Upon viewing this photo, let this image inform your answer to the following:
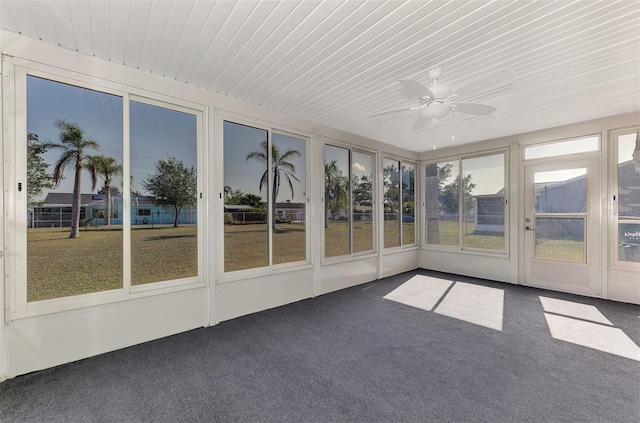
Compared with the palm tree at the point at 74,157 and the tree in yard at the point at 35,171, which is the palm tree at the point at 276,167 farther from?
the tree in yard at the point at 35,171

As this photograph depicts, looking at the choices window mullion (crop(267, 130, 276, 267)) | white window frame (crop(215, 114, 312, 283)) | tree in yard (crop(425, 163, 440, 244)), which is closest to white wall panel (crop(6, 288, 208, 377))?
white window frame (crop(215, 114, 312, 283))

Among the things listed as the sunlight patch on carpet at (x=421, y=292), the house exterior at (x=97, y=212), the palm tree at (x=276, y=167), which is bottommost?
the sunlight patch on carpet at (x=421, y=292)

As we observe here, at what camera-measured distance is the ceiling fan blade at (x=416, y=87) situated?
7.47 feet

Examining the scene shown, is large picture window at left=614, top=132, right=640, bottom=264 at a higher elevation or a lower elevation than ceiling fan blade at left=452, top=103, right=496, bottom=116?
lower

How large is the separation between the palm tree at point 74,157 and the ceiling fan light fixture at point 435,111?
338cm

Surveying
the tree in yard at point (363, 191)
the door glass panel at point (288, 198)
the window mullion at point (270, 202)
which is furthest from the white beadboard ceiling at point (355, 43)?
the tree in yard at point (363, 191)

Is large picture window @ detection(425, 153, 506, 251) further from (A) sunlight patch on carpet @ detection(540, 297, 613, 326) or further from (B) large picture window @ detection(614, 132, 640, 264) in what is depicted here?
(B) large picture window @ detection(614, 132, 640, 264)

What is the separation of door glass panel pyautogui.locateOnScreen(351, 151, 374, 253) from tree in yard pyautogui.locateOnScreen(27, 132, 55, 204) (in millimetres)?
4084

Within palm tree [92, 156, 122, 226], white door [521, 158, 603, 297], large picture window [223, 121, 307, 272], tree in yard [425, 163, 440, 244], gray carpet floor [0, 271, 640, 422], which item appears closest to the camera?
gray carpet floor [0, 271, 640, 422]

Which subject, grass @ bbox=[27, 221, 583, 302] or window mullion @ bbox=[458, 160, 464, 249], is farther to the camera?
window mullion @ bbox=[458, 160, 464, 249]

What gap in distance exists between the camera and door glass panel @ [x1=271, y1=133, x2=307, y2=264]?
161 inches

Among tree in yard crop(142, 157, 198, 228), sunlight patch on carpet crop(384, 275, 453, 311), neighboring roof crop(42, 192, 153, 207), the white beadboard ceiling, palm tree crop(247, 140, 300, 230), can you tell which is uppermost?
the white beadboard ceiling

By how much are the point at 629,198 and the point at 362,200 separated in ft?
12.9

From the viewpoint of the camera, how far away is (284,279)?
3.99 m
